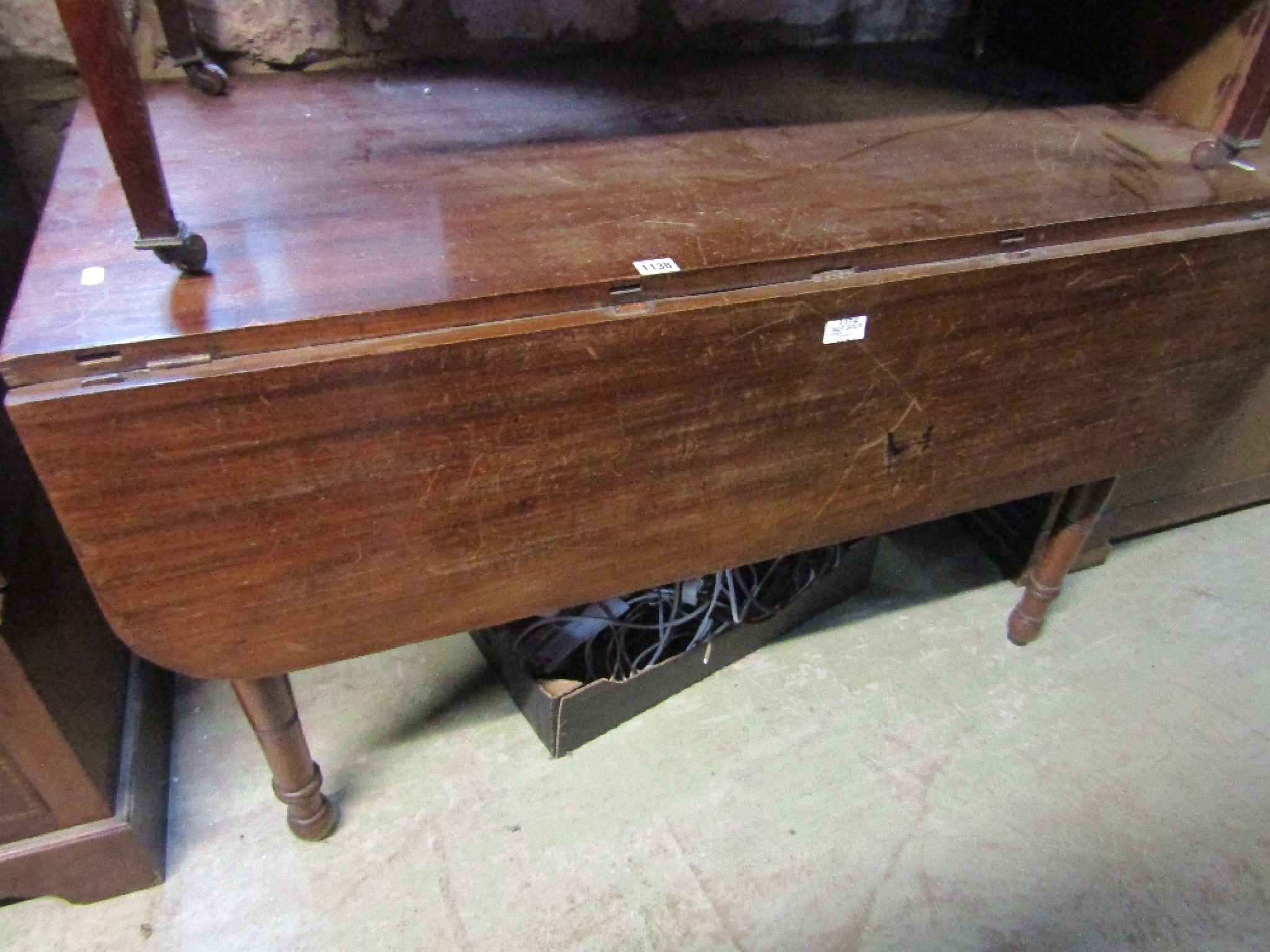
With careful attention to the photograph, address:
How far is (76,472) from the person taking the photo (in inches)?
27.2

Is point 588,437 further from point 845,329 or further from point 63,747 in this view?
point 63,747

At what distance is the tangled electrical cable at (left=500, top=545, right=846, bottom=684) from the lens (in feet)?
4.33

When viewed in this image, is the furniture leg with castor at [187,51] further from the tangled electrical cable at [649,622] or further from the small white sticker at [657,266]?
the tangled electrical cable at [649,622]

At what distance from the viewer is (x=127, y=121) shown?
668mm

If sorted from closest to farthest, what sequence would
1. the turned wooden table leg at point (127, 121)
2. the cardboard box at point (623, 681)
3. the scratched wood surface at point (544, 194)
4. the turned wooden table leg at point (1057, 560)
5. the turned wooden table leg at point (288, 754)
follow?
the turned wooden table leg at point (127, 121)
the scratched wood surface at point (544, 194)
the turned wooden table leg at point (288, 754)
the cardboard box at point (623, 681)
the turned wooden table leg at point (1057, 560)

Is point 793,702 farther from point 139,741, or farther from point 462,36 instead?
Answer: point 462,36

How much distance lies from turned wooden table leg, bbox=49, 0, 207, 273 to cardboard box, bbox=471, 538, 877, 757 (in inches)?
28.0

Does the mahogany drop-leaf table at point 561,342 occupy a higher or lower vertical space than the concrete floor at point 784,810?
higher

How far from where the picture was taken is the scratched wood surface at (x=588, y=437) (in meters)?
0.72

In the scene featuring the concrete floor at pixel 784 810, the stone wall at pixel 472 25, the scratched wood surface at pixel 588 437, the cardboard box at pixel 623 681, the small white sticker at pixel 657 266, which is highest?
the stone wall at pixel 472 25

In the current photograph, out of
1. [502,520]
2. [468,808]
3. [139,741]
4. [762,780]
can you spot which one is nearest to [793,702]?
[762,780]

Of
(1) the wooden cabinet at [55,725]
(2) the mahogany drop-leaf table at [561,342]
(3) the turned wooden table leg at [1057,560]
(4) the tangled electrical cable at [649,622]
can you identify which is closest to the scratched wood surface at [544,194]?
(2) the mahogany drop-leaf table at [561,342]

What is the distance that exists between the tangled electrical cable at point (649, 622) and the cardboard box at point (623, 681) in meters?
0.02

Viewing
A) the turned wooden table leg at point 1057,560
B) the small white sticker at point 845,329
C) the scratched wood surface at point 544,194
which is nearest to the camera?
the scratched wood surface at point 544,194
